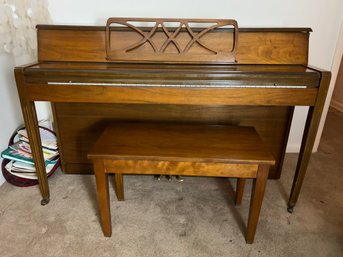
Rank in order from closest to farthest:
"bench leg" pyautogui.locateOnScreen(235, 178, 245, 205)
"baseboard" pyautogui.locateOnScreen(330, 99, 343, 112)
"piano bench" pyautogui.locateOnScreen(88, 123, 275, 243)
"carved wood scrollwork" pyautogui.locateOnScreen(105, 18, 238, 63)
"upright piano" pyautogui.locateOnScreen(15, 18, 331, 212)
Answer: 1. "piano bench" pyautogui.locateOnScreen(88, 123, 275, 243)
2. "upright piano" pyautogui.locateOnScreen(15, 18, 331, 212)
3. "carved wood scrollwork" pyautogui.locateOnScreen(105, 18, 238, 63)
4. "bench leg" pyautogui.locateOnScreen(235, 178, 245, 205)
5. "baseboard" pyautogui.locateOnScreen(330, 99, 343, 112)

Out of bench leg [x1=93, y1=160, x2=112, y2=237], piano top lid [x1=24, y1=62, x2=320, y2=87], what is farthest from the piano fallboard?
bench leg [x1=93, y1=160, x2=112, y2=237]

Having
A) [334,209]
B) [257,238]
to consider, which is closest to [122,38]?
[257,238]

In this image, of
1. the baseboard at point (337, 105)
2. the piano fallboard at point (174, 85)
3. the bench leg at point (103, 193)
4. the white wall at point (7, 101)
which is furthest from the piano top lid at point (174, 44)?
the baseboard at point (337, 105)

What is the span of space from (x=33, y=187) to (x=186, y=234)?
3.49 feet

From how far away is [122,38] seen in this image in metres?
1.43

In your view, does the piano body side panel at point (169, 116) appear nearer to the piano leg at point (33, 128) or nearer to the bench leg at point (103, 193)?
the piano leg at point (33, 128)

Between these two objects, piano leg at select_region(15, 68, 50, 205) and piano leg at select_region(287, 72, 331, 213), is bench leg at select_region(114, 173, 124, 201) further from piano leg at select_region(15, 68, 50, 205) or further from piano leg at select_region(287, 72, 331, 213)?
piano leg at select_region(287, 72, 331, 213)

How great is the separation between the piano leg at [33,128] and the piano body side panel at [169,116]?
0.88 feet

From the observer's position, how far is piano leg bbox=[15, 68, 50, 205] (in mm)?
1238

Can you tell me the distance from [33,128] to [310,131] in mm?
1445

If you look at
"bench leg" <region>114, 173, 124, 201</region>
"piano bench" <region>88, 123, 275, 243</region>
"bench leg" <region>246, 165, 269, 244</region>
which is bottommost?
"bench leg" <region>114, 173, 124, 201</region>

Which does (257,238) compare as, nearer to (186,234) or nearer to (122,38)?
(186,234)

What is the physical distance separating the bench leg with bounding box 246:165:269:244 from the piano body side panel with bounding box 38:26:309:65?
2.12 ft

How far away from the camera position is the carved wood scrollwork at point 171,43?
136 centimetres
